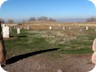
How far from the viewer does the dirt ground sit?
34.4 ft

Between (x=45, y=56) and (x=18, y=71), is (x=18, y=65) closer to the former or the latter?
(x=18, y=71)

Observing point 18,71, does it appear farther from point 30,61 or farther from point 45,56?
point 45,56

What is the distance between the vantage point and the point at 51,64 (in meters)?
11.3

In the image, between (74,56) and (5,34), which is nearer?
(74,56)

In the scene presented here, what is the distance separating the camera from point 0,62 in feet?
36.0

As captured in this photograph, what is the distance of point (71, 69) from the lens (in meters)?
10.5

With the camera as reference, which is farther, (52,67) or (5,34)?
(5,34)

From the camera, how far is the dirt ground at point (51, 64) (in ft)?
34.4

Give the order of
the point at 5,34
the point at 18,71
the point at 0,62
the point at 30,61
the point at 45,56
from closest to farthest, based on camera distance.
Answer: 1. the point at 18,71
2. the point at 0,62
3. the point at 30,61
4. the point at 45,56
5. the point at 5,34

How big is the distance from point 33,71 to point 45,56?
2.55 metres

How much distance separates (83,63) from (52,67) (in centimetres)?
136

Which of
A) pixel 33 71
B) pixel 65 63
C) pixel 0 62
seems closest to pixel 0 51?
pixel 0 62

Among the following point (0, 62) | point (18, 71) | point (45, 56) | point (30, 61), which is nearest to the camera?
point (18, 71)

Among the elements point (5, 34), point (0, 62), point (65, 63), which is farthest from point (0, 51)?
point (5, 34)
